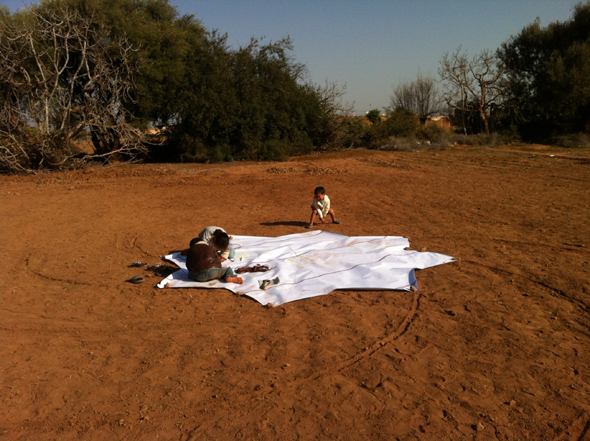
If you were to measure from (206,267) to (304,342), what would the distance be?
199 centimetres

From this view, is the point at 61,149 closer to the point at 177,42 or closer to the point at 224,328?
the point at 177,42

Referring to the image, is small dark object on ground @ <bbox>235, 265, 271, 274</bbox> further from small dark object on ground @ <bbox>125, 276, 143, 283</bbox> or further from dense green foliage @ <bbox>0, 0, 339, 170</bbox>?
dense green foliage @ <bbox>0, 0, 339, 170</bbox>

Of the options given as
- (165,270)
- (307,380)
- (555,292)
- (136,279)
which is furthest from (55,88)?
(555,292)

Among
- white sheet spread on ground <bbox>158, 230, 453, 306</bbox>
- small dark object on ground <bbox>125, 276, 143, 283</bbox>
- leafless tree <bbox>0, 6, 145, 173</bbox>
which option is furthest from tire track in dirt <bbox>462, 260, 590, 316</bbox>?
leafless tree <bbox>0, 6, 145, 173</bbox>

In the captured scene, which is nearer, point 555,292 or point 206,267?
point 555,292

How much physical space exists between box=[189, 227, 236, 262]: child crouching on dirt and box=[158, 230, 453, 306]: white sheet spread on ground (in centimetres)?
13

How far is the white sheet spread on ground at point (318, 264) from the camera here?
565cm

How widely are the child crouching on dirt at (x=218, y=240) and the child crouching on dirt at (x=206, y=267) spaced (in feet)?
1.08

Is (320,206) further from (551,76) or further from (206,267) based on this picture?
(551,76)

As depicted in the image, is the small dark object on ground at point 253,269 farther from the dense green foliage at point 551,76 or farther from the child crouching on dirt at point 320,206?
the dense green foliage at point 551,76

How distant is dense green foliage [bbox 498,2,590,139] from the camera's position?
901 inches

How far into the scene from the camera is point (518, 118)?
2578 cm

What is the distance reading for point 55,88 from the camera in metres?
15.5

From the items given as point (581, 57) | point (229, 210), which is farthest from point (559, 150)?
point (229, 210)
